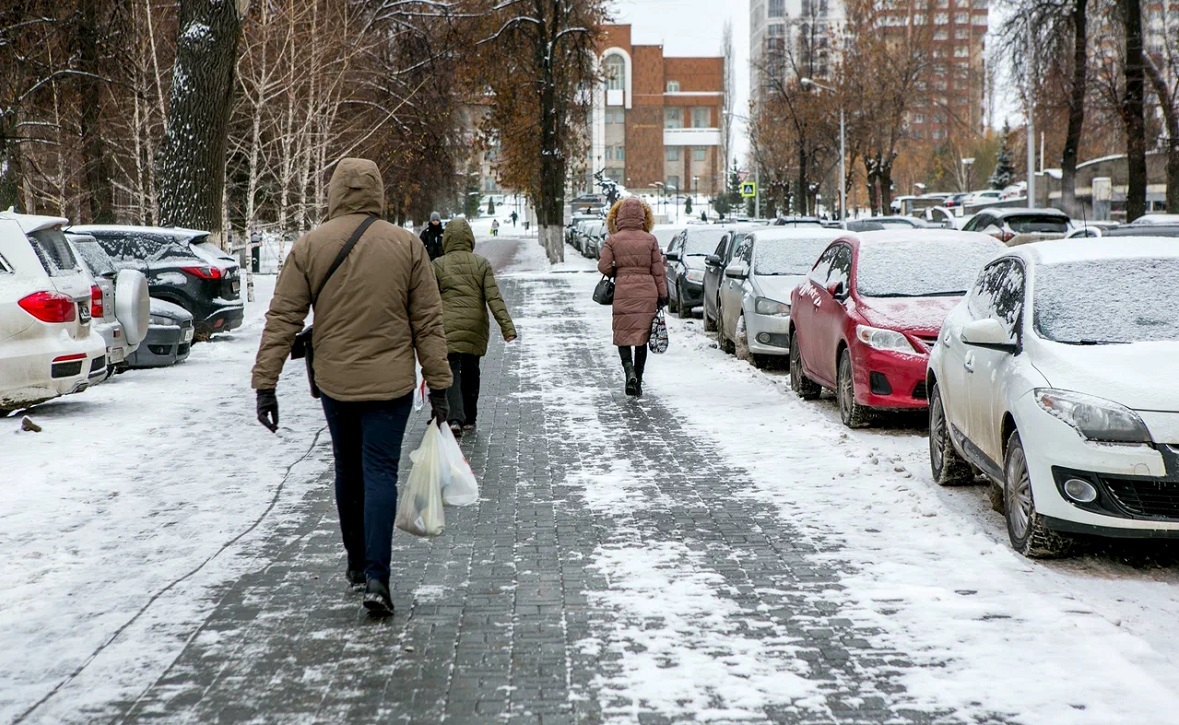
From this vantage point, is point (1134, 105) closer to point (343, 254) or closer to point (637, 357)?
point (637, 357)

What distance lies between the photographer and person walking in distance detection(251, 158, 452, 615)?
5969 mm

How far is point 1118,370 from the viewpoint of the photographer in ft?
22.5

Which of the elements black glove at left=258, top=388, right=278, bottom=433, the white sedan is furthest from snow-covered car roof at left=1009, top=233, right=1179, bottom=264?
black glove at left=258, top=388, right=278, bottom=433

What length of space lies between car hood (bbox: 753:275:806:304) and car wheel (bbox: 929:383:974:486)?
6.93m

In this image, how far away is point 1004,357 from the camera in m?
7.56

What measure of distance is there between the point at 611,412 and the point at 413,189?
35.8 metres

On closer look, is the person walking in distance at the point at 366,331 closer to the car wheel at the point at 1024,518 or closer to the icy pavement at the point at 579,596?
the icy pavement at the point at 579,596

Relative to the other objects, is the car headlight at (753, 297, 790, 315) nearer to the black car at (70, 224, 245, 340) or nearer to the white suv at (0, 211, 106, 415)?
the white suv at (0, 211, 106, 415)

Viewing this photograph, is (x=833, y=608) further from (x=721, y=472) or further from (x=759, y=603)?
(x=721, y=472)

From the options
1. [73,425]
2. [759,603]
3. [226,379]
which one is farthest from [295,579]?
[226,379]


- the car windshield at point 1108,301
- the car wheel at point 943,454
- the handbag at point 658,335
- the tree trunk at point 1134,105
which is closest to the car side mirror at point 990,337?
the car windshield at point 1108,301

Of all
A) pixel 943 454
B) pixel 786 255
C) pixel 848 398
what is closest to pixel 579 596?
pixel 943 454

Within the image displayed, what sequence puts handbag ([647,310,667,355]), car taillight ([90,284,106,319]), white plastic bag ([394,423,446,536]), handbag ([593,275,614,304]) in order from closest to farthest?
white plastic bag ([394,423,446,536])
car taillight ([90,284,106,319])
handbag ([593,275,614,304])
handbag ([647,310,667,355])

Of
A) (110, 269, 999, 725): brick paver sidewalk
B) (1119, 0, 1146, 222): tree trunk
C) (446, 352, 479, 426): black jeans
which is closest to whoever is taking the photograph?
(110, 269, 999, 725): brick paver sidewalk
